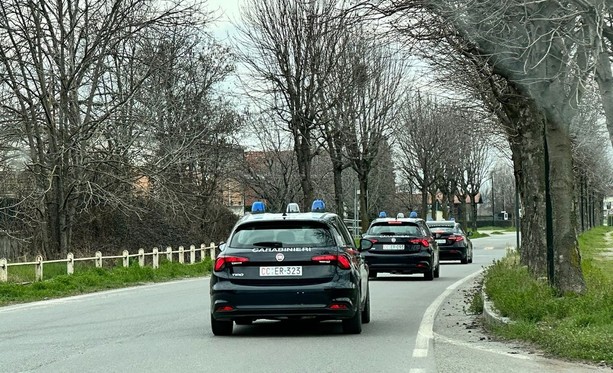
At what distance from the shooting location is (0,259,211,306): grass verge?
68.2ft

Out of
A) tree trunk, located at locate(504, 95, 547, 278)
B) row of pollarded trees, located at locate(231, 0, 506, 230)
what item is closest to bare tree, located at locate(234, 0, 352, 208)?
row of pollarded trees, located at locate(231, 0, 506, 230)

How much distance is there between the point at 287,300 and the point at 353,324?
3.18 ft

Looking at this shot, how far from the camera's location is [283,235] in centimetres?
1260

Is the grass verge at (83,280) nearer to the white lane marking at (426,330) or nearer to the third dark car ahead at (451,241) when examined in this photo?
the white lane marking at (426,330)

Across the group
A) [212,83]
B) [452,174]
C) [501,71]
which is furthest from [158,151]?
[452,174]

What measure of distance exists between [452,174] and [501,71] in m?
67.5

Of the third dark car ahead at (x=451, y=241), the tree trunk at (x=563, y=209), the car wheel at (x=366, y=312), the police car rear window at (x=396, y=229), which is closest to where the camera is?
the tree trunk at (x=563, y=209)

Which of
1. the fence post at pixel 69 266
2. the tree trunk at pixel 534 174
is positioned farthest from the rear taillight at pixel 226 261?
the fence post at pixel 69 266

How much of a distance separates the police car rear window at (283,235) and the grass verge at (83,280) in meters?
8.29

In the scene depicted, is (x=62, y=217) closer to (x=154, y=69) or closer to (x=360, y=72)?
(x=154, y=69)

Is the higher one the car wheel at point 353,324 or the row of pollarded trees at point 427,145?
the row of pollarded trees at point 427,145

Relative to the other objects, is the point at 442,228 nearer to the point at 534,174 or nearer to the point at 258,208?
the point at 534,174

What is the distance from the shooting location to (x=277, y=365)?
9.74 metres

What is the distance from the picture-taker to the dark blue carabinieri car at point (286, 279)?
40.0ft
